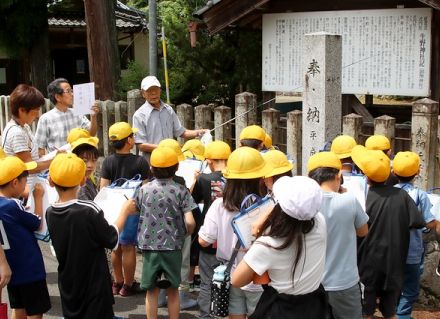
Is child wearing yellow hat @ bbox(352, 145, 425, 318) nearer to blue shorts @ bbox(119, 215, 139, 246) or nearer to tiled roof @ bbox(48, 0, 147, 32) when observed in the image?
blue shorts @ bbox(119, 215, 139, 246)

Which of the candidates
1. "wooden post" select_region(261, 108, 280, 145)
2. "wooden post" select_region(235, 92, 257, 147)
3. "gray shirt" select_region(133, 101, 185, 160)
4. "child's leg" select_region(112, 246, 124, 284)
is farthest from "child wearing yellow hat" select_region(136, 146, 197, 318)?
"wooden post" select_region(235, 92, 257, 147)

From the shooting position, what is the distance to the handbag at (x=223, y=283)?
3.64m

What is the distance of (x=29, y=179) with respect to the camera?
531 centimetres

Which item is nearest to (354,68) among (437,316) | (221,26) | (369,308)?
(221,26)

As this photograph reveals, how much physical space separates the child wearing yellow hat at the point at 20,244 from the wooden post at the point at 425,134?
12.6 feet

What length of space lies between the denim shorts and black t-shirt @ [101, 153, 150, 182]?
70.5 inches

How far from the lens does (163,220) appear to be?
4.39 meters

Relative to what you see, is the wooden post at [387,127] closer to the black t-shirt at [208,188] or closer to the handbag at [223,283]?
the black t-shirt at [208,188]

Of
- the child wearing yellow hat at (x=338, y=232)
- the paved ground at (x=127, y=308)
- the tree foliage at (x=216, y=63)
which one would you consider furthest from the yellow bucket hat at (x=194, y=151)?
the tree foliage at (x=216, y=63)

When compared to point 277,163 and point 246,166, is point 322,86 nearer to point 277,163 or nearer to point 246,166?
point 277,163

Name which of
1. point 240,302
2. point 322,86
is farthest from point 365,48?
point 240,302

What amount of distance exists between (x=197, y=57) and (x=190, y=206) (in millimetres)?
5451

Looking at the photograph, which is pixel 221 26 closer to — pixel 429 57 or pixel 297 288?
pixel 429 57

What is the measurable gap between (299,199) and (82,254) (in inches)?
63.6
